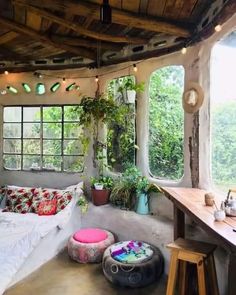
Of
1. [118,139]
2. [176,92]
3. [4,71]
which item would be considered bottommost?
[118,139]

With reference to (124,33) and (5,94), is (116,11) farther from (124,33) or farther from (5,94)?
(5,94)

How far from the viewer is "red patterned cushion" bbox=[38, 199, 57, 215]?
3945mm

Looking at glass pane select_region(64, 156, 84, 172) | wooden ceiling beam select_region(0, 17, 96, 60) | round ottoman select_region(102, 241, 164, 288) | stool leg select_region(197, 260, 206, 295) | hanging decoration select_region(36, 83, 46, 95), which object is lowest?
round ottoman select_region(102, 241, 164, 288)

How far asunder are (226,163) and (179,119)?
94 centimetres

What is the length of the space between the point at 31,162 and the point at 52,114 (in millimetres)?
862

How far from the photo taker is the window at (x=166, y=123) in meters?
3.50

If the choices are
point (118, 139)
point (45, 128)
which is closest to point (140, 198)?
point (118, 139)

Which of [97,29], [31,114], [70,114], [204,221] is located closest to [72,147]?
[70,114]

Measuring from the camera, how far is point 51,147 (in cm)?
468

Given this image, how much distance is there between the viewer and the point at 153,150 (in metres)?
3.86

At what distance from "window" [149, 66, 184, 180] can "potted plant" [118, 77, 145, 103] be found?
15 cm

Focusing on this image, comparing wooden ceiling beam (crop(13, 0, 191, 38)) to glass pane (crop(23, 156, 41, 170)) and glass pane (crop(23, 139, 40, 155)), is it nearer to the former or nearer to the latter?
glass pane (crop(23, 139, 40, 155))

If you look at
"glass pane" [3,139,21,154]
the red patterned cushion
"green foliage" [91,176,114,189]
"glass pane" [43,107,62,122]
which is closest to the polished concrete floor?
the red patterned cushion

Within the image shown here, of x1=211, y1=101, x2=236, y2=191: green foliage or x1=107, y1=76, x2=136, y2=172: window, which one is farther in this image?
x1=107, y1=76, x2=136, y2=172: window
